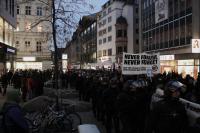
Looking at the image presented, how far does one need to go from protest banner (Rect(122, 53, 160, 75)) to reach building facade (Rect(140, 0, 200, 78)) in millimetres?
26325

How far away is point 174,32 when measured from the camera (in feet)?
173

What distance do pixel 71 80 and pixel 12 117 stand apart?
3379 centimetres

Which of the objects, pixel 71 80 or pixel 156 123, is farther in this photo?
pixel 71 80

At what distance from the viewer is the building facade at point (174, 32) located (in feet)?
→ 152

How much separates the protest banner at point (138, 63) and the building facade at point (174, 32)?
26.3 metres

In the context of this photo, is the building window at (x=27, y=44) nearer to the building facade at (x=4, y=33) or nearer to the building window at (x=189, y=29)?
the building facade at (x=4, y=33)

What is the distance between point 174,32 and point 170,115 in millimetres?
48236

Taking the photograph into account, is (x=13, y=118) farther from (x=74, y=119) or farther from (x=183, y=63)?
(x=183, y=63)

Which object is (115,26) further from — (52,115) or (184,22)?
(52,115)

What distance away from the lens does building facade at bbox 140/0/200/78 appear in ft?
152

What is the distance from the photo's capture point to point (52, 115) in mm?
12586

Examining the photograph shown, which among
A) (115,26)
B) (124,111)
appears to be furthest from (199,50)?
(115,26)

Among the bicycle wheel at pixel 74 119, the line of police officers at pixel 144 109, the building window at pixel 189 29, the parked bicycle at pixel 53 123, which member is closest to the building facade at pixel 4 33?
the building window at pixel 189 29

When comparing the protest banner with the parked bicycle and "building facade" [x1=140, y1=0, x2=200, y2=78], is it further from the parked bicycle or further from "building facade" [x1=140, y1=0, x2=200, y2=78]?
"building facade" [x1=140, y1=0, x2=200, y2=78]
